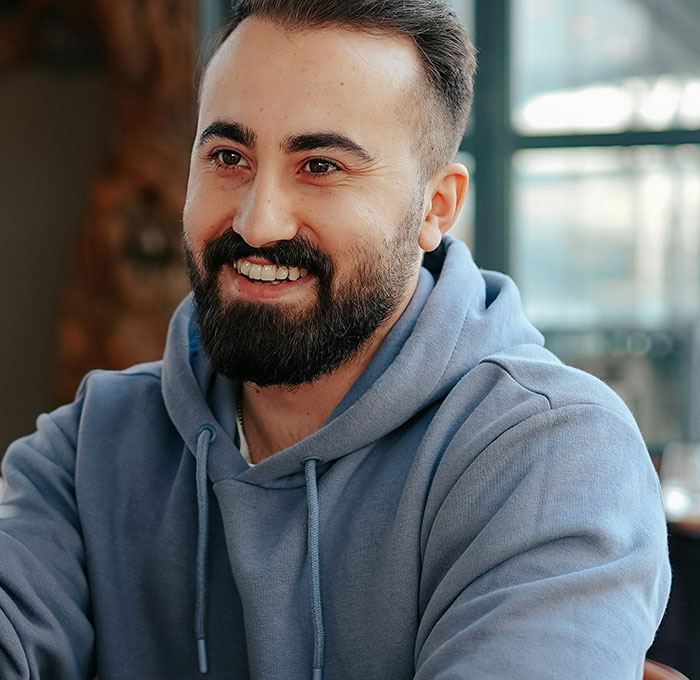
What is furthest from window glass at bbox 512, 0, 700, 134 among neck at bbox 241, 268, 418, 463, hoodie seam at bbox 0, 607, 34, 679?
hoodie seam at bbox 0, 607, 34, 679

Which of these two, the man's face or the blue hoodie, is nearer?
the blue hoodie

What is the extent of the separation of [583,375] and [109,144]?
2844 millimetres

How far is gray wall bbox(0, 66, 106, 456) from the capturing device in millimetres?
3951

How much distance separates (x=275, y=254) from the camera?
46.1 inches

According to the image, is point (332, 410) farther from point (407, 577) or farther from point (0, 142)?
point (0, 142)

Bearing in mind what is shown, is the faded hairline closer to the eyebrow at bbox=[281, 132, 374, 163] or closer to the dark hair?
the dark hair

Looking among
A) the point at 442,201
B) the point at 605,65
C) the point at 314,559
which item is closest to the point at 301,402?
the point at 314,559

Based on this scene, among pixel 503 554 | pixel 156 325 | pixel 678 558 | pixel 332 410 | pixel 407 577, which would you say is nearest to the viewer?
pixel 503 554

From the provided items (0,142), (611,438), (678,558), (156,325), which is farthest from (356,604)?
(0,142)

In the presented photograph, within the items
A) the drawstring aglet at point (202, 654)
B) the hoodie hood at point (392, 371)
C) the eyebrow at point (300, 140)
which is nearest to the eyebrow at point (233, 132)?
the eyebrow at point (300, 140)

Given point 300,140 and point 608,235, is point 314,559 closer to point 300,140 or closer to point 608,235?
point 300,140

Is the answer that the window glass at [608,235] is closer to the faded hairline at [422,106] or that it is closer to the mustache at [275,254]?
the faded hairline at [422,106]

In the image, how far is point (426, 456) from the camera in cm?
113

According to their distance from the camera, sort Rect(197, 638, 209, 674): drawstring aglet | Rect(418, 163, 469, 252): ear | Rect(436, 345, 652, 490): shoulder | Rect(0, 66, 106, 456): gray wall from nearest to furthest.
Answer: Rect(436, 345, 652, 490): shoulder
Rect(197, 638, 209, 674): drawstring aglet
Rect(418, 163, 469, 252): ear
Rect(0, 66, 106, 456): gray wall
